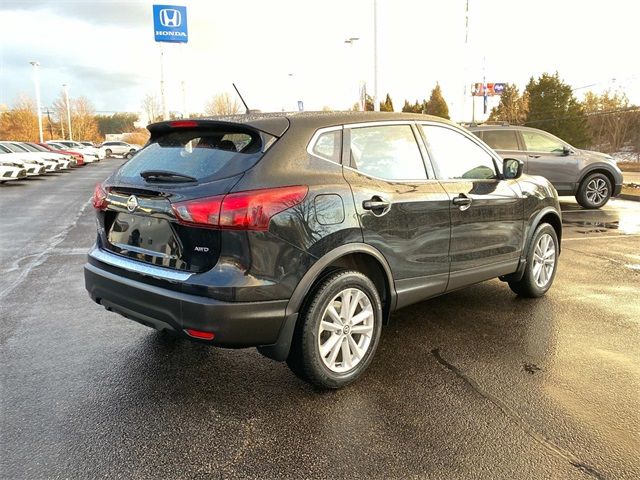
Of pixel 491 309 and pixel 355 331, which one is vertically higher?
pixel 355 331

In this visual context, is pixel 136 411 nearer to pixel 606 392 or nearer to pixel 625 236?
pixel 606 392

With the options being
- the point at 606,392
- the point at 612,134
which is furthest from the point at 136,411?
the point at 612,134

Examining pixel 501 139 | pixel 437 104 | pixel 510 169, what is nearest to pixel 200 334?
pixel 510 169

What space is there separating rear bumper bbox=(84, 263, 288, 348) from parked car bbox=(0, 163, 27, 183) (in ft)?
60.0

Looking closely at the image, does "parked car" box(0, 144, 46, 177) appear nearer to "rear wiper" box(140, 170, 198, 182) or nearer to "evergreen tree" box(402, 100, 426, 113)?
"rear wiper" box(140, 170, 198, 182)

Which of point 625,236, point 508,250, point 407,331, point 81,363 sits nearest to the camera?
point 81,363

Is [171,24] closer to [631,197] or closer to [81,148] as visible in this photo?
[631,197]

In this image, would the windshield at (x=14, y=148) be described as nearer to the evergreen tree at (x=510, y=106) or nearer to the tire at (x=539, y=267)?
the tire at (x=539, y=267)

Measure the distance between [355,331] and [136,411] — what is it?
1410mm

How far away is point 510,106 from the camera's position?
1921 inches

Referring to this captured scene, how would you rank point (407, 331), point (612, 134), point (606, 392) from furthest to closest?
point (612, 134), point (407, 331), point (606, 392)

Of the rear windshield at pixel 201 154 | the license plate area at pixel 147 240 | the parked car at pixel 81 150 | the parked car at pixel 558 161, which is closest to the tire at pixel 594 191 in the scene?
the parked car at pixel 558 161

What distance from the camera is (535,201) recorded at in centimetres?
494

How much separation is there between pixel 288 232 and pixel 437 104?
66826mm
